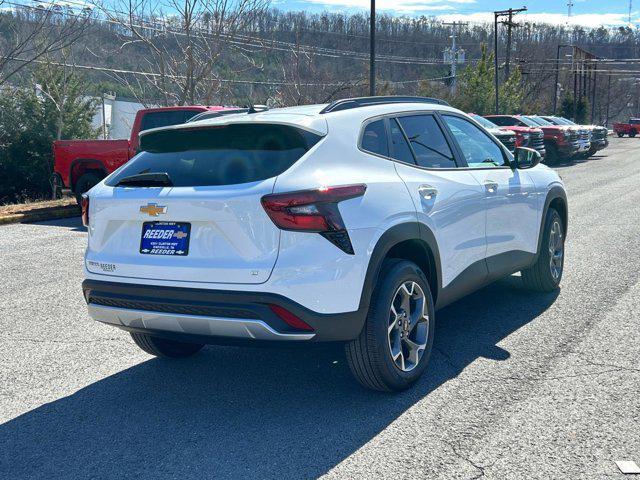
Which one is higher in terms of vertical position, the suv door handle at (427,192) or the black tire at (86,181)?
the suv door handle at (427,192)

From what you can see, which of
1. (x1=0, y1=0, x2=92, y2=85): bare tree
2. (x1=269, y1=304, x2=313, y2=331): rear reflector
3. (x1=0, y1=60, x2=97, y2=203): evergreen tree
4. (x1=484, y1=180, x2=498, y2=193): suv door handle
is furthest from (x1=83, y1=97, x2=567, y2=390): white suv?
(x1=0, y1=60, x2=97, y2=203): evergreen tree

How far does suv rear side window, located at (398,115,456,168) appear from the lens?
16.7 feet

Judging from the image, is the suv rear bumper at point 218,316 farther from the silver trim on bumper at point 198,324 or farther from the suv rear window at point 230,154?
the suv rear window at point 230,154

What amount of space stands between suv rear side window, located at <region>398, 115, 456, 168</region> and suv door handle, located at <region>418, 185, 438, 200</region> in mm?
205

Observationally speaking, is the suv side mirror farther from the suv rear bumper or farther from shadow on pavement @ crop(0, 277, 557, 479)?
the suv rear bumper

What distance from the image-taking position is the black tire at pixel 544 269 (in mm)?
6777

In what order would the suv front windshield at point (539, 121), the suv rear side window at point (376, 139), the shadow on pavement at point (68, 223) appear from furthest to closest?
1. the suv front windshield at point (539, 121)
2. the shadow on pavement at point (68, 223)
3. the suv rear side window at point (376, 139)

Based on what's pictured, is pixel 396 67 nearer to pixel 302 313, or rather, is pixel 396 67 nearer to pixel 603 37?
pixel 603 37

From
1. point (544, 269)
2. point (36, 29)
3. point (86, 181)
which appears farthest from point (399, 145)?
point (36, 29)

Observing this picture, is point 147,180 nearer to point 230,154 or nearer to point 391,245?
point 230,154

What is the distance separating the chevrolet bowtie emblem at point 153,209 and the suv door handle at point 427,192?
1629 mm

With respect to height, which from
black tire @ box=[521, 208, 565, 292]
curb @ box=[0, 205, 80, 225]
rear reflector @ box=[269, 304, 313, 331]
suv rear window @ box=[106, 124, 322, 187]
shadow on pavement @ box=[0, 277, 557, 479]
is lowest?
curb @ box=[0, 205, 80, 225]

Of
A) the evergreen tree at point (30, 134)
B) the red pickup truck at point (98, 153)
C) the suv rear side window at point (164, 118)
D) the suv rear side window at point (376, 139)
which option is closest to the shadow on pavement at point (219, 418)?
the suv rear side window at point (376, 139)

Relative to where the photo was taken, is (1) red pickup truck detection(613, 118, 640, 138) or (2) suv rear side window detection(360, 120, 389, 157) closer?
(2) suv rear side window detection(360, 120, 389, 157)
